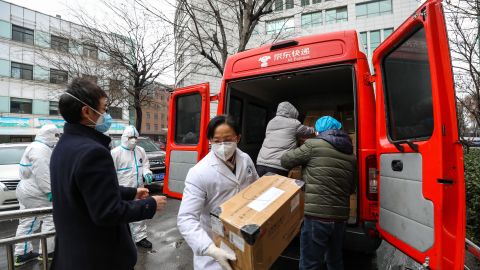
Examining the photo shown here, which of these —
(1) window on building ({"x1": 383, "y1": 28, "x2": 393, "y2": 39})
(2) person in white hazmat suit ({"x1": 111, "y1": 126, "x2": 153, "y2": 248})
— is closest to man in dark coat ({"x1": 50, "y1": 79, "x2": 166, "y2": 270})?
(2) person in white hazmat suit ({"x1": 111, "y1": 126, "x2": 153, "y2": 248})

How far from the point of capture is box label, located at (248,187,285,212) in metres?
1.43

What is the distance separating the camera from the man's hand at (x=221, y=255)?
1.38 metres

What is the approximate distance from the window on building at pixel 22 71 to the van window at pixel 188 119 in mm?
27802

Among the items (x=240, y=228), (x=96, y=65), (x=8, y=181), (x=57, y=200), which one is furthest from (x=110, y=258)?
(x=96, y=65)

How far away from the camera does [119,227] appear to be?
1.58 m

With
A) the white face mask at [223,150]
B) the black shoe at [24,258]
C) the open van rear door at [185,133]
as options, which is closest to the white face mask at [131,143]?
the open van rear door at [185,133]

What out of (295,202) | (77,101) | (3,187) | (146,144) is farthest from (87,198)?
(146,144)

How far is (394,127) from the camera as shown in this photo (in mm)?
2453

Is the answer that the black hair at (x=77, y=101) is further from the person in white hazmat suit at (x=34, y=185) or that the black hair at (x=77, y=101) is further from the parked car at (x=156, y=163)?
the parked car at (x=156, y=163)

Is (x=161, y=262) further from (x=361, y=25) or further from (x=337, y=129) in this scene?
(x=361, y=25)

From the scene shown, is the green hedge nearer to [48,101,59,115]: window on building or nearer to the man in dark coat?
the man in dark coat

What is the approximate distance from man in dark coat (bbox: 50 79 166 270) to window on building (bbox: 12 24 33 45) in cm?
3097

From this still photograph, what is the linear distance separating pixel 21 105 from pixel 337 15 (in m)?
30.0

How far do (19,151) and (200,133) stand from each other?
585cm
